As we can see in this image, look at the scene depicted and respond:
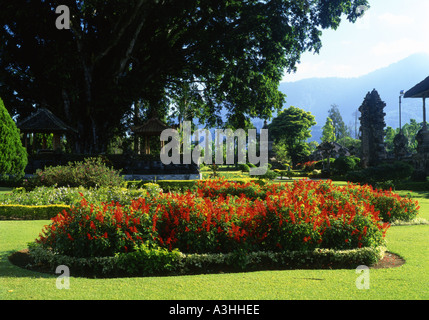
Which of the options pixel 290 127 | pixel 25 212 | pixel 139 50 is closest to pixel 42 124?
pixel 139 50

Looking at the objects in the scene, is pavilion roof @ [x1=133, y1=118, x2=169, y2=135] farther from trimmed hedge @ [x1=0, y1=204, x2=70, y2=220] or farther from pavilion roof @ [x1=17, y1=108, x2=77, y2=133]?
trimmed hedge @ [x1=0, y1=204, x2=70, y2=220]

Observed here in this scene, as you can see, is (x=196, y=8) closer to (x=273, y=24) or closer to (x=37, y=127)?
(x=273, y=24)

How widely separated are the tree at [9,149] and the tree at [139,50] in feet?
41.2

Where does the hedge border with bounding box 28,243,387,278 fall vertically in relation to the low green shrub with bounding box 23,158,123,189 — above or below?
below

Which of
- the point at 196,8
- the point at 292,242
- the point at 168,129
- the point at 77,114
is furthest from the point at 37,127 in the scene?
the point at 292,242

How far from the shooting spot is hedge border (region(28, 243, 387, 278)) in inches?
226

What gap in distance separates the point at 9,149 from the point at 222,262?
8.04m

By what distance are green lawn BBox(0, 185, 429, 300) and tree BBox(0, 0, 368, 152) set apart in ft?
57.7

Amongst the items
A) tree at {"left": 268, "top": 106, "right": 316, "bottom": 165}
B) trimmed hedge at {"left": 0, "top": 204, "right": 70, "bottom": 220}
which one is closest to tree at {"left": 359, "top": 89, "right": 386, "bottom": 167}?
tree at {"left": 268, "top": 106, "right": 316, "bottom": 165}

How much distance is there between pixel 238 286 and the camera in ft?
16.2

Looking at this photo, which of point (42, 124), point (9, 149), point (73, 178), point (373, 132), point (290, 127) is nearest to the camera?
point (9, 149)

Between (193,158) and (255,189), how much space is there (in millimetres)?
11350

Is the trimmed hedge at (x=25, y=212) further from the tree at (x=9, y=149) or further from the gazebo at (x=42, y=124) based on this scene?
the gazebo at (x=42, y=124)

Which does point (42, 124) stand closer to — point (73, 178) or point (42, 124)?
point (42, 124)
